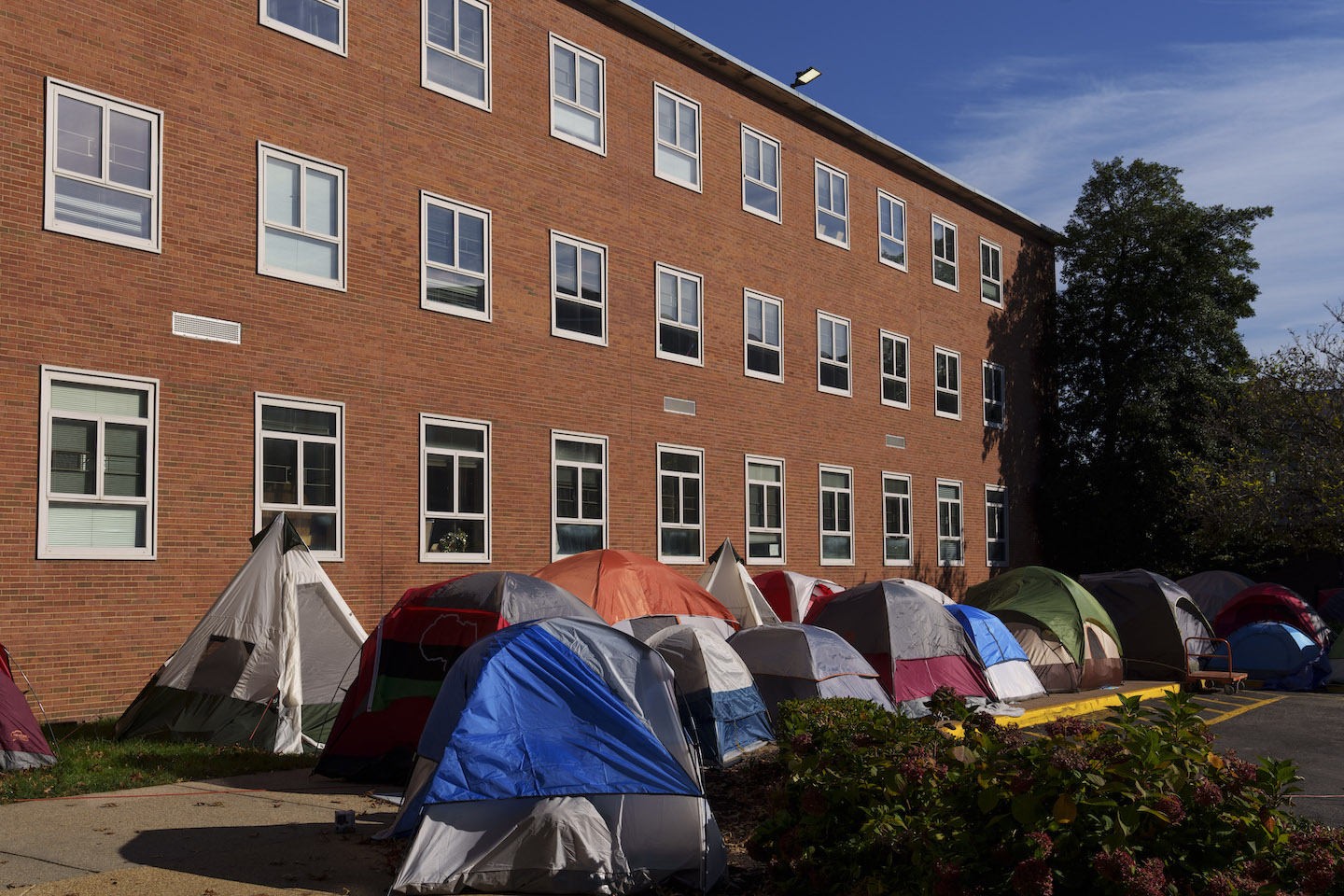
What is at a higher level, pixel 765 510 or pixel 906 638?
pixel 765 510

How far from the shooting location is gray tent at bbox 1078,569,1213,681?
22703 millimetres

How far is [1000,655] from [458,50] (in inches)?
499

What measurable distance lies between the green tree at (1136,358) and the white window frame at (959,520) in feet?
15.1

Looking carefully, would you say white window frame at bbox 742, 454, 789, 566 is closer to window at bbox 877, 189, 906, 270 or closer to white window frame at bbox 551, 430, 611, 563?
white window frame at bbox 551, 430, 611, 563

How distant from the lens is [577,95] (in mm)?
20547

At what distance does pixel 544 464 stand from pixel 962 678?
24.0 ft

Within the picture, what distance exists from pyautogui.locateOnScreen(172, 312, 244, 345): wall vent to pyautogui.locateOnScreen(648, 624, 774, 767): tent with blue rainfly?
274 inches

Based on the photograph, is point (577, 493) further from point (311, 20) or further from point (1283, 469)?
point (1283, 469)

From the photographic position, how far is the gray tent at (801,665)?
533 inches

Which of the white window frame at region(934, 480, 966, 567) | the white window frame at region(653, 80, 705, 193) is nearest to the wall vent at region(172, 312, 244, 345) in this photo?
the white window frame at region(653, 80, 705, 193)

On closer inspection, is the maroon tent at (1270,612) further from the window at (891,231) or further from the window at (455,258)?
the window at (455,258)

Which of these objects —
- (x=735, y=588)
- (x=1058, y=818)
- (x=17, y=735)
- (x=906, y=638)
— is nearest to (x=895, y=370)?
(x=735, y=588)

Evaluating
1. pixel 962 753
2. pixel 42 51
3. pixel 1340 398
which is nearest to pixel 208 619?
pixel 42 51

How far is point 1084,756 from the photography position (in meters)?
5.87
